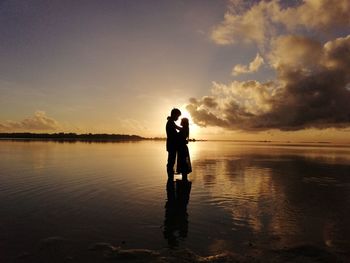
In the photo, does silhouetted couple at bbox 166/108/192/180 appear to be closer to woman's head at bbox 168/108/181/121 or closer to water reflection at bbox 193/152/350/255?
woman's head at bbox 168/108/181/121

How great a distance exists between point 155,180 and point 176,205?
6.07 meters

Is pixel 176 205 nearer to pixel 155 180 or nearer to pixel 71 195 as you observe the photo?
pixel 71 195

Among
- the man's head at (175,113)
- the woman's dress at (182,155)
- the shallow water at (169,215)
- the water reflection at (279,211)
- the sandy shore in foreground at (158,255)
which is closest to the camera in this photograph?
the sandy shore in foreground at (158,255)

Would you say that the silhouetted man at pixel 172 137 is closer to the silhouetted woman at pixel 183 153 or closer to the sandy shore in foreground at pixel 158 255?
the silhouetted woman at pixel 183 153

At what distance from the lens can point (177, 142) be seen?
15.6 m

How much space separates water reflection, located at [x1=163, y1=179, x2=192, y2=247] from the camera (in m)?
7.22

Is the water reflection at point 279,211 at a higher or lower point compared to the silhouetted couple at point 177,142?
lower

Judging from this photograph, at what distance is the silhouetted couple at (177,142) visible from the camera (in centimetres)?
1506

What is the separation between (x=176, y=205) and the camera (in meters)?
10.5

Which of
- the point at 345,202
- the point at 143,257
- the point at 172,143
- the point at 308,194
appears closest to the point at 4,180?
the point at 172,143

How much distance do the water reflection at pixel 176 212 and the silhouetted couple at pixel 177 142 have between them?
93cm

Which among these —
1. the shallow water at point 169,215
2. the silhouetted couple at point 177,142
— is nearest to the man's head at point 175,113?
the silhouetted couple at point 177,142

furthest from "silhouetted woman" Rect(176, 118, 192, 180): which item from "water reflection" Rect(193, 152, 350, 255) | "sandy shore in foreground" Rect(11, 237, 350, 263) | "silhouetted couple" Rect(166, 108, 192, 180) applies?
"sandy shore in foreground" Rect(11, 237, 350, 263)

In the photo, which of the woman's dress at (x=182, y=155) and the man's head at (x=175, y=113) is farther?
the woman's dress at (x=182, y=155)
